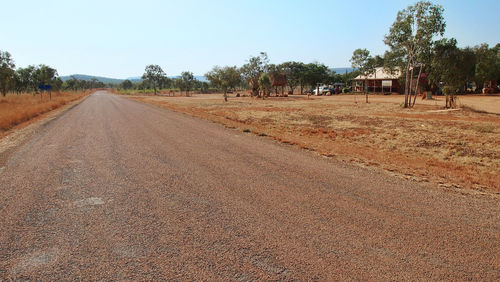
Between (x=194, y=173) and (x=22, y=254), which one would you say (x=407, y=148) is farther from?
(x=22, y=254)

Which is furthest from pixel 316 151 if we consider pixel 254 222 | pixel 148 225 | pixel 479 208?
pixel 148 225

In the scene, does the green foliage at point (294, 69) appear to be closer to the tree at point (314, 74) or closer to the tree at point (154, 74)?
the tree at point (314, 74)

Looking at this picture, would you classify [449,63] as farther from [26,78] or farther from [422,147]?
[26,78]

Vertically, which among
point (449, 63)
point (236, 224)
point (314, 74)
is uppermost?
point (314, 74)

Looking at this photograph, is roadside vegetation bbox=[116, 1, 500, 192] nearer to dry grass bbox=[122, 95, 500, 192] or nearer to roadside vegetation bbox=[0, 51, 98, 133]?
dry grass bbox=[122, 95, 500, 192]

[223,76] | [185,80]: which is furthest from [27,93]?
[223,76]

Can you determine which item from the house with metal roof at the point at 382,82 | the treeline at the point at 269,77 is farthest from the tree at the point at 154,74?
the house with metal roof at the point at 382,82

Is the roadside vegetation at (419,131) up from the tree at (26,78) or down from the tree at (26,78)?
down

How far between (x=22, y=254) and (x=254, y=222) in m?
2.76

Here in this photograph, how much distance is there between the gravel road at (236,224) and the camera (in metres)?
3.28

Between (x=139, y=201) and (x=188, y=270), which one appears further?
(x=139, y=201)

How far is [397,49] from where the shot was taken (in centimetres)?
2767

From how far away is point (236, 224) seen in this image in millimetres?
4293

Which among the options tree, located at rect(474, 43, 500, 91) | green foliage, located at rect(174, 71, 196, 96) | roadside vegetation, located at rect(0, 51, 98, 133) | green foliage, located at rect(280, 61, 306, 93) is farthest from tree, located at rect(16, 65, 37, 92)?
tree, located at rect(474, 43, 500, 91)
